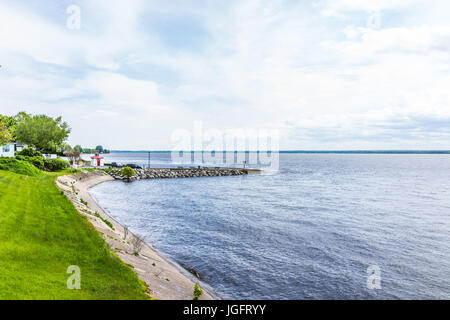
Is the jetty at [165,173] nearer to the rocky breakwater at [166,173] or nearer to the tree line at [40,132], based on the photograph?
the rocky breakwater at [166,173]

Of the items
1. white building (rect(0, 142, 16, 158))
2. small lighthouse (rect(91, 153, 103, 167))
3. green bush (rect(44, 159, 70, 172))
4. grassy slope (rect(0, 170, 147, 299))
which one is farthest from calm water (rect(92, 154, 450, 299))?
small lighthouse (rect(91, 153, 103, 167))

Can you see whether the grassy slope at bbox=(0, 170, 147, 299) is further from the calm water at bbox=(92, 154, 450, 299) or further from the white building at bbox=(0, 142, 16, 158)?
the white building at bbox=(0, 142, 16, 158)

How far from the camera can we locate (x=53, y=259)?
12.3 metres

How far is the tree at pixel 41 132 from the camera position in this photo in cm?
7350

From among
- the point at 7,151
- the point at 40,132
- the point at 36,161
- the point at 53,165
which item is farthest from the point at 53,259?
the point at 40,132

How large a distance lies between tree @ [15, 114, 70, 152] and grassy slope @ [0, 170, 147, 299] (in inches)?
2562

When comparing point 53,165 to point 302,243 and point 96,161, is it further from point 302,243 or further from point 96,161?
point 302,243

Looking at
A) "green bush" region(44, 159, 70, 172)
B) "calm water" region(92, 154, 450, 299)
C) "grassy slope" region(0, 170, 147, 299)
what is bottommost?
"calm water" region(92, 154, 450, 299)

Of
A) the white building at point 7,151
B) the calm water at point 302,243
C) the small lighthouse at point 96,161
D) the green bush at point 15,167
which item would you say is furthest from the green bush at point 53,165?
the small lighthouse at point 96,161

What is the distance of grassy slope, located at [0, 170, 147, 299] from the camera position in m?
9.54

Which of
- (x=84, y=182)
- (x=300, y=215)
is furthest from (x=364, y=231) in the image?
(x=84, y=182)

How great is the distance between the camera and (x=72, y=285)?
10.1 m

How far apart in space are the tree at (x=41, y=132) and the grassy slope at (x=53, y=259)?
213ft
